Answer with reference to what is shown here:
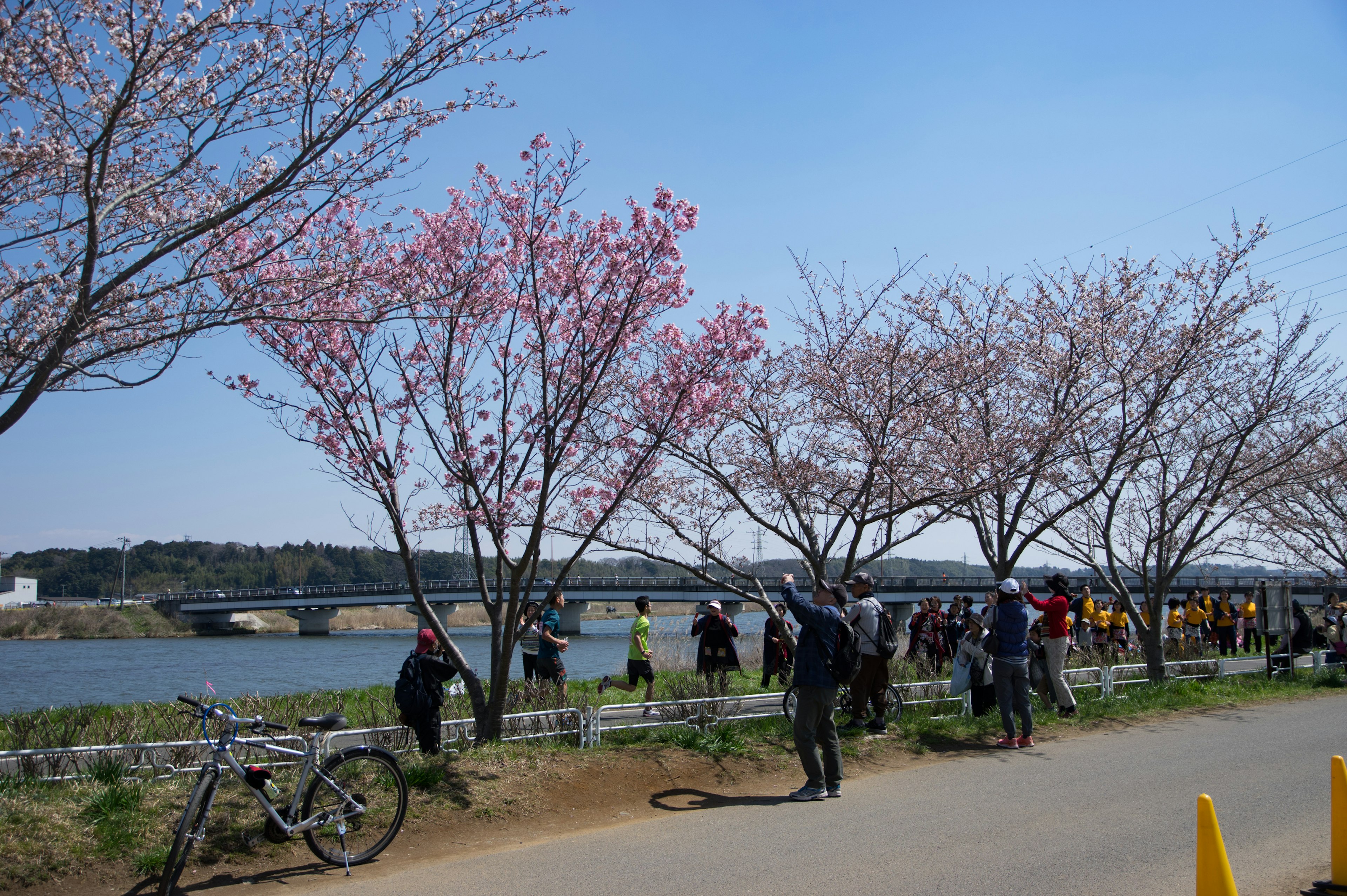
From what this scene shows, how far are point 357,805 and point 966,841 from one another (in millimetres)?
4367

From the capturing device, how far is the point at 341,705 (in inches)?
421

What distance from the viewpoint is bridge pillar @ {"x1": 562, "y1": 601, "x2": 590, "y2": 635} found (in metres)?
66.1

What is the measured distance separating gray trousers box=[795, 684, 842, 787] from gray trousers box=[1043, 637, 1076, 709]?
5.57 meters

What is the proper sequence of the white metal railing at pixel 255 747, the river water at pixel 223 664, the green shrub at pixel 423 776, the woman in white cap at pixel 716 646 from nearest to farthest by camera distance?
the white metal railing at pixel 255 747 → the green shrub at pixel 423 776 → the woman in white cap at pixel 716 646 → the river water at pixel 223 664

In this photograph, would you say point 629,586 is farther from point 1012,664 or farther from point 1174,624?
point 1012,664

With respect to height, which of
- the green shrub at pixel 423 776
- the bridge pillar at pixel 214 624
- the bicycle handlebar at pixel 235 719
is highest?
the bicycle handlebar at pixel 235 719

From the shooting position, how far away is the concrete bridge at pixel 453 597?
185 ft

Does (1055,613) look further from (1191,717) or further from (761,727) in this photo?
(761,727)

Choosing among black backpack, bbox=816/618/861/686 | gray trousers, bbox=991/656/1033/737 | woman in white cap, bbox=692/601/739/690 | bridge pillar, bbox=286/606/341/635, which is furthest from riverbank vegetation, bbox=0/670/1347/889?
Result: bridge pillar, bbox=286/606/341/635

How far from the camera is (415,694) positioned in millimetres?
7641

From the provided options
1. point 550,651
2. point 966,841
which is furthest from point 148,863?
point 550,651

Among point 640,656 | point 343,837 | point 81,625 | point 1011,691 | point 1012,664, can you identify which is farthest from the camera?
point 81,625

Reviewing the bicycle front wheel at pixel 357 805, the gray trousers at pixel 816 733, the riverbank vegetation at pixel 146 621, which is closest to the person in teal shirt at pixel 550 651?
the gray trousers at pixel 816 733

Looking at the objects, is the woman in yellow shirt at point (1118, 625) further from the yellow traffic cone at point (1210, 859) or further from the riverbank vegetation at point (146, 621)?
the riverbank vegetation at point (146, 621)
